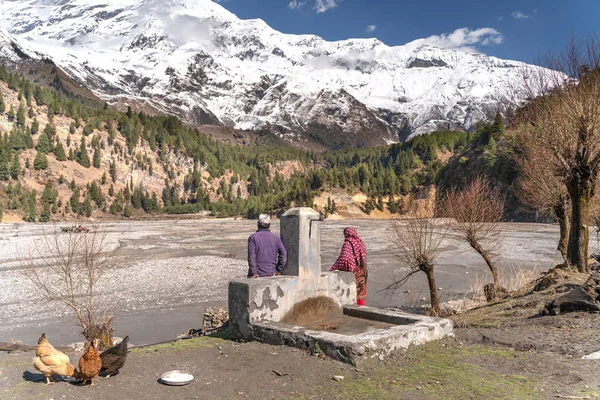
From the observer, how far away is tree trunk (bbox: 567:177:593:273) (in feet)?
50.0

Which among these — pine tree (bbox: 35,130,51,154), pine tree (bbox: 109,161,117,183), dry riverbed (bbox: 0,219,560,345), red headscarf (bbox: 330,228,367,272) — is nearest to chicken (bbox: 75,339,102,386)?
red headscarf (bbox: 330,228,367,272)

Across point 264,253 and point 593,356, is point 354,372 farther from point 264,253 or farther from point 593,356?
point 593,356

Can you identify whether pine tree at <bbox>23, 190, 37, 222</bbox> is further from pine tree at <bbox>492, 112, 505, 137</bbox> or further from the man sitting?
the man sitting

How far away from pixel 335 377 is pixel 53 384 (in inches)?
168

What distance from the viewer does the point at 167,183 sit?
151 meters

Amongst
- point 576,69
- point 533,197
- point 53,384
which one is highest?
point 576,69

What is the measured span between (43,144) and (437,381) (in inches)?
5176

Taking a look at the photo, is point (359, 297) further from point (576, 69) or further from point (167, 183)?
point (167, 183)

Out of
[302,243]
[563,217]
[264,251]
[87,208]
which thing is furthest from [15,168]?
[302,243]

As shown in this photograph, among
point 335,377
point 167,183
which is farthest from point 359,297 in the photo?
point 167,183

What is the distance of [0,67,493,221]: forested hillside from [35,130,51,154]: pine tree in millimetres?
252

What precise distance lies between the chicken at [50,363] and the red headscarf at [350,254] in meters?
6.62

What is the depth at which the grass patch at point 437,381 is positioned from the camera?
657 cm

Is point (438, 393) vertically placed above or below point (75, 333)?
above
